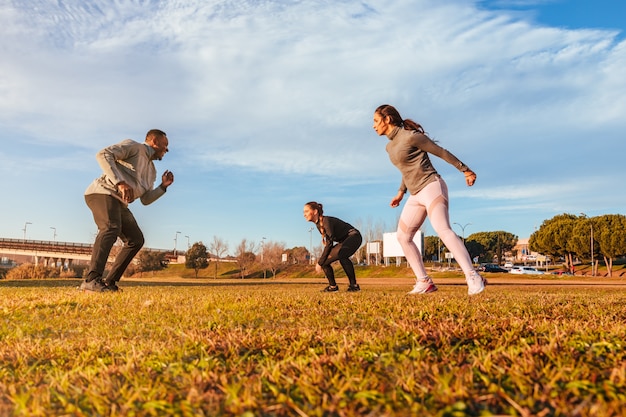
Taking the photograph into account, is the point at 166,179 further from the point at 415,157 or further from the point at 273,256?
the point at 273,256

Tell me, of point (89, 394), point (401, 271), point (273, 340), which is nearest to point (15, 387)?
point (89, 394)

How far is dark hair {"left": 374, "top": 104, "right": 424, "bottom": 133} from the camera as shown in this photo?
7.24 meters

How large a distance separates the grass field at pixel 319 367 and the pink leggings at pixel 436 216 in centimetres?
278

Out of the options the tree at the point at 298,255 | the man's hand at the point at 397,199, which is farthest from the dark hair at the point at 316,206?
the tree at the point at 298,255

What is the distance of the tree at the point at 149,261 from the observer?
68.1 metres

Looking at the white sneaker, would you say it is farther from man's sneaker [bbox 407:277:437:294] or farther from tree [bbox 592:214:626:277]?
tree [bbox 592:214:626:277]

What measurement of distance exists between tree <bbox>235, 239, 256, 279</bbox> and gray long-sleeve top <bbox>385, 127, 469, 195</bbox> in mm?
66274

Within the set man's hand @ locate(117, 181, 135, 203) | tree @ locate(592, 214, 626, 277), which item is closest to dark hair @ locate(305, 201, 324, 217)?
man's hand @ locate(117, 181, 135, 203)

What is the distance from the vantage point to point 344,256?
999 centimetres

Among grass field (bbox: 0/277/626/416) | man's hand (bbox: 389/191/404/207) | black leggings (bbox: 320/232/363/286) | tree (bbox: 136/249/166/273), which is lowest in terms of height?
tree (bbox: 136/249/166/273)

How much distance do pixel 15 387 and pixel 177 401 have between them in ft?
2.86

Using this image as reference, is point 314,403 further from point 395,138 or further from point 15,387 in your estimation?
point 395,138

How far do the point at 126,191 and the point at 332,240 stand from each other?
4.22 metres

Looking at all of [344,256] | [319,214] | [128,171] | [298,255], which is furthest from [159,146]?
[298,255]
